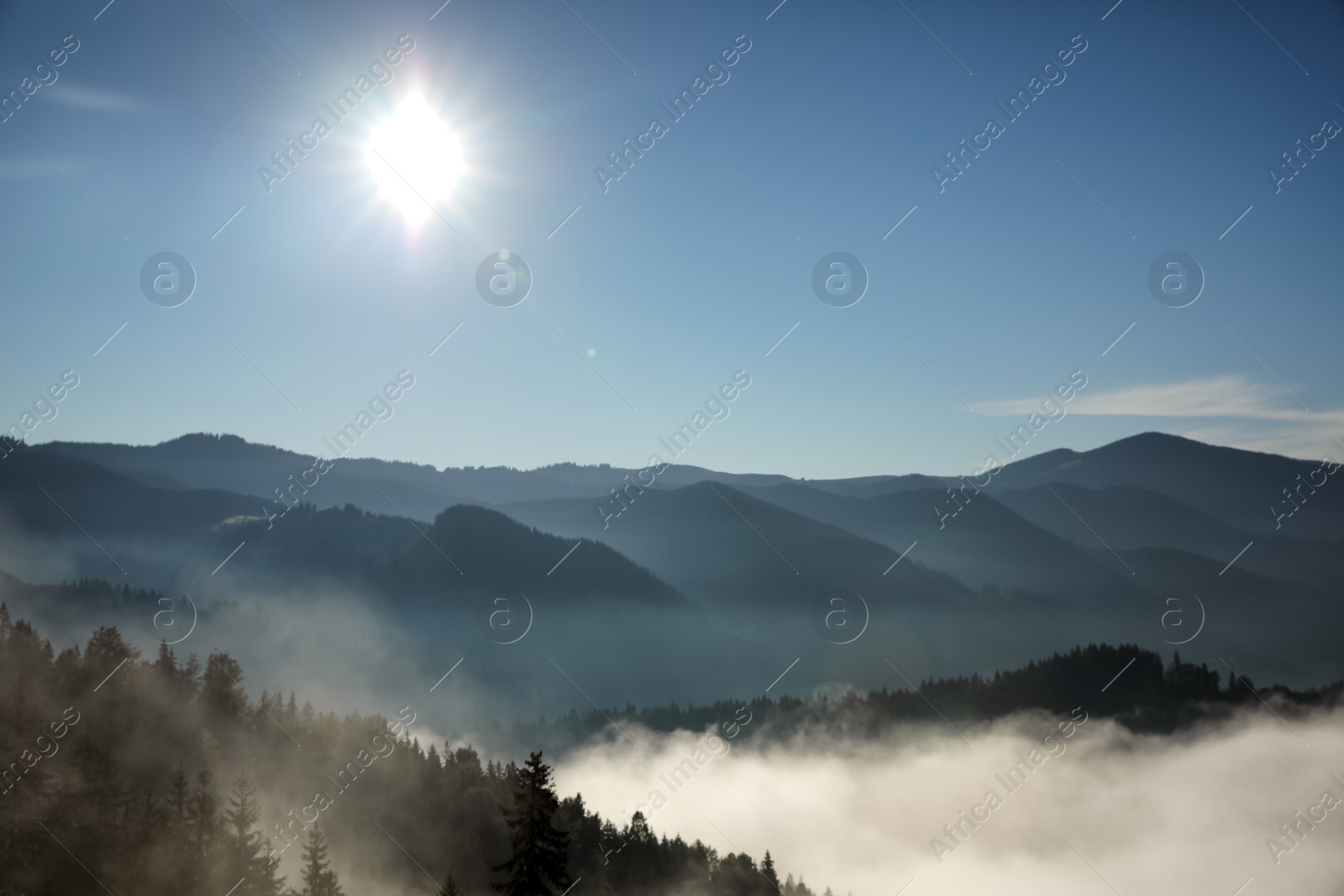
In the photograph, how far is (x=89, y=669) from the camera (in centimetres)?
5862

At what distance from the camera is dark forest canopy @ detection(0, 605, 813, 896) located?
36.7 metres

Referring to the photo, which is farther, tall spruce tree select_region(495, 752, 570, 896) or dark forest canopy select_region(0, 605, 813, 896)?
dark forest canopy select_region(0, 605, 813, 896)

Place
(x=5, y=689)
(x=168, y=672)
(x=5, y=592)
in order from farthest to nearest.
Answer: (x=5, y=592) < (x=168, y=672) < (x=5, y=689)

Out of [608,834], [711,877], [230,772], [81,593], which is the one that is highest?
[81,593]

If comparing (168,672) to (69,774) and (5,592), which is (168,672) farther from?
(5,592)

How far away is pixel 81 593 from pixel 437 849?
16038 centimetres

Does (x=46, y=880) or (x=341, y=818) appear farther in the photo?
(x=341, y=818)

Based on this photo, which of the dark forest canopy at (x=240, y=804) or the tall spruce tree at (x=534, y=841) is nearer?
the tall spruce tree at (x=534, y=841)

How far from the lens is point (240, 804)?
36.9 m

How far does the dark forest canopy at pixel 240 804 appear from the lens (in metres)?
36.7

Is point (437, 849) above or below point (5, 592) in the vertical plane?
below

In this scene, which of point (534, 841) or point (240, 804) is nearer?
point (534, 841)

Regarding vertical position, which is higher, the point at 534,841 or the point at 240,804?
the point at 240,804

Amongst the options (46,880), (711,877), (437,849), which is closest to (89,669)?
(46,880)
